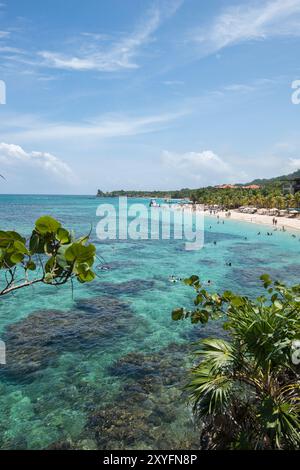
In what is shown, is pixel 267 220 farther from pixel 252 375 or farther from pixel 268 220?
pixel 252 375

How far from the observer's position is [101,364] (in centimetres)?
1443

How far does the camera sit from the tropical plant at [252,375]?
4.55 meters

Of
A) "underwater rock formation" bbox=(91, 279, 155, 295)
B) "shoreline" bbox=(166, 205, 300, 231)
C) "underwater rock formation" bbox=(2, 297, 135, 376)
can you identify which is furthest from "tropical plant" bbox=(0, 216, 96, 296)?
"shoreline" bbox=(166, 205, 300, 231)

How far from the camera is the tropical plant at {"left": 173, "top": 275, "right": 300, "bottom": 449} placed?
455 centimetres

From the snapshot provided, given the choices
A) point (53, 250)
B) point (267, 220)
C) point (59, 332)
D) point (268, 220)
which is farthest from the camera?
point (267, 220)

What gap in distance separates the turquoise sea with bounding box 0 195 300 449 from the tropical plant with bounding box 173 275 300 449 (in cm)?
526

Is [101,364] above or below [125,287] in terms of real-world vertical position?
below

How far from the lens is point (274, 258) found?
41.5 m

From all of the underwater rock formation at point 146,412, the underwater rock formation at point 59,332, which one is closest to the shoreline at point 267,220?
the underwater rock formation at point 59,332

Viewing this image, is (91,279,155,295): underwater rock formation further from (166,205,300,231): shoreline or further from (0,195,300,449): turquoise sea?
(166,205,300,231): shoreline

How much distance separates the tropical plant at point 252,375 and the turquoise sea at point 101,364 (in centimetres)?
526

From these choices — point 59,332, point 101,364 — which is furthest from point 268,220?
point 101,364

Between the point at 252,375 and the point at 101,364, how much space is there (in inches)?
405
